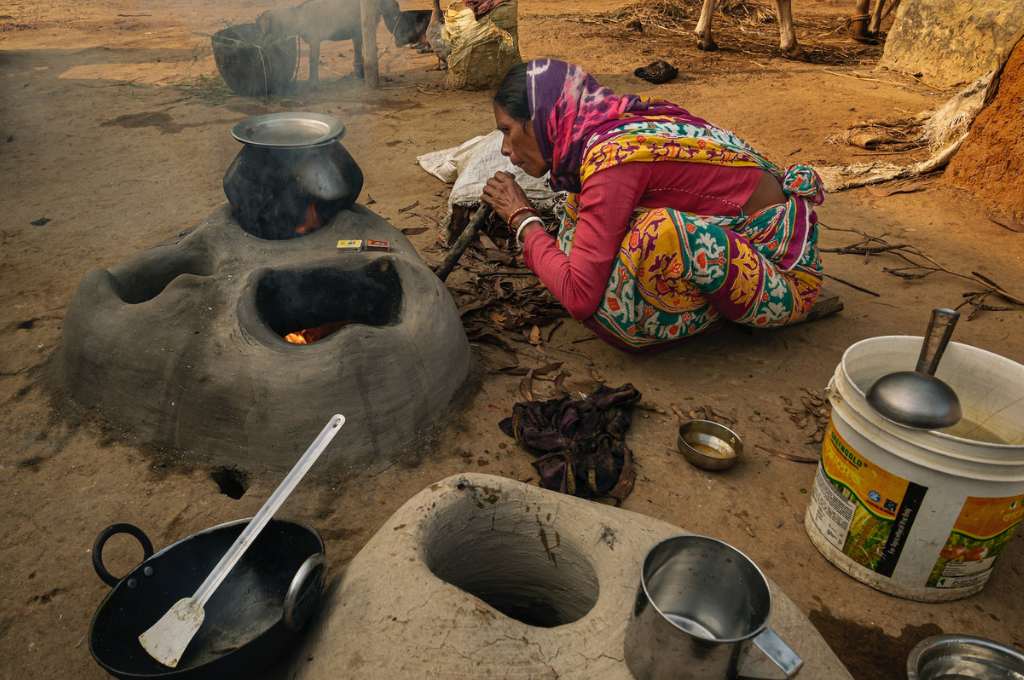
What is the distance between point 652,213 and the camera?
3043 millimetres

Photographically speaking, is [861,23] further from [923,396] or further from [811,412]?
[923,396]

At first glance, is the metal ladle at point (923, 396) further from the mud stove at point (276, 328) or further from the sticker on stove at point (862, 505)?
the mud stove at point (276, 328)

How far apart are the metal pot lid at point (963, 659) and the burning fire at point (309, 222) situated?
111 inches

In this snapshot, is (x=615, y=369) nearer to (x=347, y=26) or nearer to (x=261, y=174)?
(x=261, y=174)

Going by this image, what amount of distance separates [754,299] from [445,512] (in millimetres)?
1979

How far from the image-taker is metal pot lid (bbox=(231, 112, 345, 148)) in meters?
3.15

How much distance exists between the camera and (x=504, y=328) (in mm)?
3877

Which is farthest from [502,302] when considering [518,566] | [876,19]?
[876,19]

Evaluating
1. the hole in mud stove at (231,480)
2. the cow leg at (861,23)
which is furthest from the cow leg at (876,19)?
the hole in mud stove at (231,480)

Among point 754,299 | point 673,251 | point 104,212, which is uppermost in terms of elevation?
point 673,251

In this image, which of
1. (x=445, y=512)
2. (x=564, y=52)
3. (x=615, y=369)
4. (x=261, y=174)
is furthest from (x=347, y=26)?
(x=445, y=512)

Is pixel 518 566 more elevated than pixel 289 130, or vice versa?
pixel 289 130

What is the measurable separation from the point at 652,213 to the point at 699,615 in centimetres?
183

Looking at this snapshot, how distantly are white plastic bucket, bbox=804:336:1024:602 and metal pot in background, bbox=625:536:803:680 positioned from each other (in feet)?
2.68
